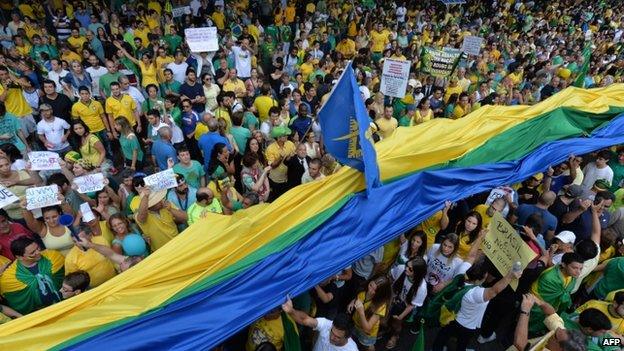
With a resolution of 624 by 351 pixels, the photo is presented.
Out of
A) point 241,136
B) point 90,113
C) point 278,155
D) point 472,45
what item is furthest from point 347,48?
point 90,113

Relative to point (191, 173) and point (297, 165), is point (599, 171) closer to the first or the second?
point (297, 165)

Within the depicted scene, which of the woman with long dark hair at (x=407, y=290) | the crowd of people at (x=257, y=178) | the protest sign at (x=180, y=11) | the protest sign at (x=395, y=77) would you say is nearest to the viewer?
the crowd of people at (x=257, y=178)

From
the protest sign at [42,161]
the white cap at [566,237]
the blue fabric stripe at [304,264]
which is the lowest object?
the white cap at [566,237]

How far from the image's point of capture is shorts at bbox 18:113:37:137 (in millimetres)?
6004

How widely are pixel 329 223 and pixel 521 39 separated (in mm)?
13629

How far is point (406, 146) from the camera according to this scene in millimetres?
4938

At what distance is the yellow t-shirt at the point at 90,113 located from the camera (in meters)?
6.06

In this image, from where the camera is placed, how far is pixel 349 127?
3.63 meters

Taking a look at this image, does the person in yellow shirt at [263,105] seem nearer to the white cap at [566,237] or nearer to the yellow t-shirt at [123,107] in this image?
the yellow t-shirt at [123,107]

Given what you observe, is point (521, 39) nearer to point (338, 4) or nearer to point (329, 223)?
point (338, 4)

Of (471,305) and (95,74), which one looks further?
(95,74)

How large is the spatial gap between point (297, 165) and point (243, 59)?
411 centimetres

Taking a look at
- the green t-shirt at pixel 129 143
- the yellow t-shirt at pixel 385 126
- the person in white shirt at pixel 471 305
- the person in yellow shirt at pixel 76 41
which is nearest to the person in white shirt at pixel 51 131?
the green t-shirt at pixel 129 143

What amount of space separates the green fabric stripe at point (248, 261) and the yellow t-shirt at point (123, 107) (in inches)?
154
